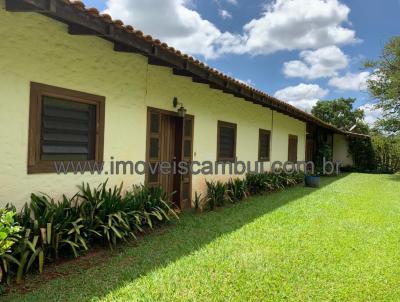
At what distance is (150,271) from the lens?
12.9 ft

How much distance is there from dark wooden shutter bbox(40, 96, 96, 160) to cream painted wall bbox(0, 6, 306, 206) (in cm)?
28

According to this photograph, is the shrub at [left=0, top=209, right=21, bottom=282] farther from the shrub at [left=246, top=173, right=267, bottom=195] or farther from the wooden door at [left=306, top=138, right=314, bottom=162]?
the wooden door at [left=306, top=138, right=314, bottom=162]

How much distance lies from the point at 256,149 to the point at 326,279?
7.98 metres

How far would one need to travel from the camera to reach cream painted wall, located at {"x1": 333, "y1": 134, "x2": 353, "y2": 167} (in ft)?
76.8

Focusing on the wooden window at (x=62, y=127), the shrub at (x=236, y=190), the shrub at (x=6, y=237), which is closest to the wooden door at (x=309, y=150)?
the shrub at (x=236, y=190)

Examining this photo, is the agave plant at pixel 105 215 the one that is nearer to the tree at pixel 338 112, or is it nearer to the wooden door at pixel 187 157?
the wooden door at pixel 187 157

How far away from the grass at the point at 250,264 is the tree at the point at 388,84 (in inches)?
534

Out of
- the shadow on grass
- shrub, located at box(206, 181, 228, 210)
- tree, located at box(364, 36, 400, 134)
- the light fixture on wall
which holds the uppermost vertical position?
tree, located at box(364, 36, 400, 134)

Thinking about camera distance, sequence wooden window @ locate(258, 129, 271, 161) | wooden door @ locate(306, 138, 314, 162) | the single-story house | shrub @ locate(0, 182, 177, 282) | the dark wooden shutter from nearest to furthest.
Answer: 1. shrub @ locate(0, 182, 177, 282)
2. the single-story house
3. the dark wooden shutter
4. wooden window @ locate(258, 129, 271, 161)
5. wooden door @ locate(306, 138, 314, 162)

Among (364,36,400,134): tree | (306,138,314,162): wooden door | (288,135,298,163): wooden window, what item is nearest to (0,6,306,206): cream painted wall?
(288,135,298,163): wooden window

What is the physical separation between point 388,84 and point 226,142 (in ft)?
45.1

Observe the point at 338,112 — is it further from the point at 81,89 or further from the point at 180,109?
the point at 81,89

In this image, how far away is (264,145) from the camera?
41.0ft

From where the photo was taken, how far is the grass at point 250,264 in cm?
340
